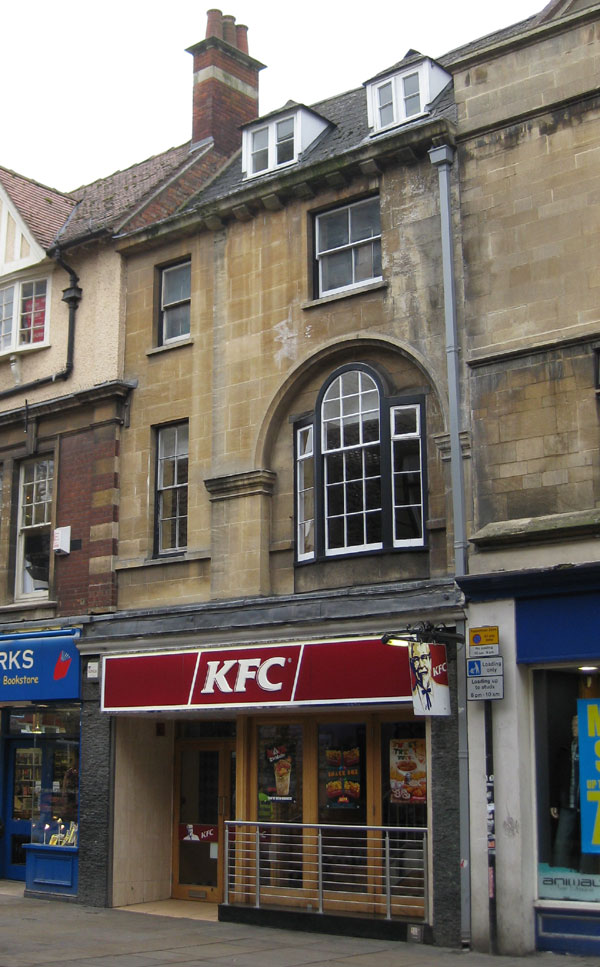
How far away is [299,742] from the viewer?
1523 cm

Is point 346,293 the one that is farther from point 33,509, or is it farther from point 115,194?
Answer: point 115,194

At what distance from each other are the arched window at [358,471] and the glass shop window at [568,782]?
105 inches

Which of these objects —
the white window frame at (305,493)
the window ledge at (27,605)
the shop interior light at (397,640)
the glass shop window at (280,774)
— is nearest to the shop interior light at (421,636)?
the shop interior light at (397,640)

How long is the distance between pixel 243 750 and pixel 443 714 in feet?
12.6

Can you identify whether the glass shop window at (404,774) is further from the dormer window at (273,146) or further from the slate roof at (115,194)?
the slate roof at (115,194)

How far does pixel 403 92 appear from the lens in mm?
16141

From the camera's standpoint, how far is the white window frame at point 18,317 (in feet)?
63.8

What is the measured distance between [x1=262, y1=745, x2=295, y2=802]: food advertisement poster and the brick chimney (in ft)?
37.7

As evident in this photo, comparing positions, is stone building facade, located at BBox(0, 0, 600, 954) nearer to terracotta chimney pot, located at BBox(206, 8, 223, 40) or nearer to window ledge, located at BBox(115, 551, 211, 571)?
window ledge, located at BBox(115, 551, 211, 571)

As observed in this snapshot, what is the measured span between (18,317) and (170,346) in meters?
3.87

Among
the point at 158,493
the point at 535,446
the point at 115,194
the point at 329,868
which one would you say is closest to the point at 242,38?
the point at 115,194

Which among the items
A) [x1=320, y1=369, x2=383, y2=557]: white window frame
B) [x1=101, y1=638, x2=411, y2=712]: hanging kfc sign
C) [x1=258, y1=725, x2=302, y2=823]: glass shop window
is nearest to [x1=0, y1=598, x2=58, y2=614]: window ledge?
[x1=101, y1=638, x2=411, y2=712]: hanging kfc sign

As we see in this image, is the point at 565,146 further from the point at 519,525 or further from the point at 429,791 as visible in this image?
the point at 429,791

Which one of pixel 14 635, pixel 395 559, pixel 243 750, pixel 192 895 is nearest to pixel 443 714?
pixel 395 559
